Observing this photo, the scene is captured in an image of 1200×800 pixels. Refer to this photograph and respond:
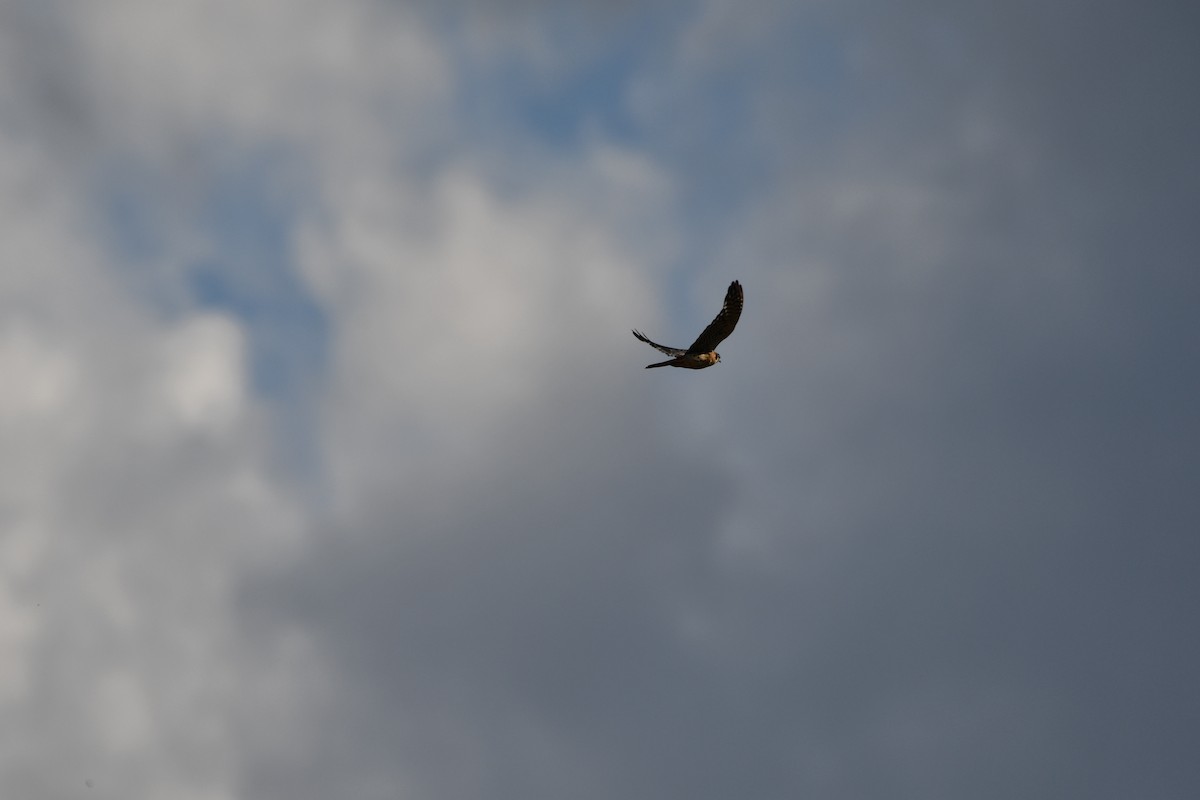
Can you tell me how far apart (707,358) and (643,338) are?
3985 mm

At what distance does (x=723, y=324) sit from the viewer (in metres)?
71.0

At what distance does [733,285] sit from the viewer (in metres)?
68.4

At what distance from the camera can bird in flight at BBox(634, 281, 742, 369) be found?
6944cm

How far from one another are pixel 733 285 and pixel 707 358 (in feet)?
23.2

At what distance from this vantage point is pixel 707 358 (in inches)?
2933

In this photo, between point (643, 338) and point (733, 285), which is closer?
point (733, 285)

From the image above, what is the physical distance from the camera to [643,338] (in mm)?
73125

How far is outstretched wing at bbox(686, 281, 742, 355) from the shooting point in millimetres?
69000

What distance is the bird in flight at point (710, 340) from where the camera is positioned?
69.4 meters

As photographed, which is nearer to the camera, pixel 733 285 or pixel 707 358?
pixel 733 285

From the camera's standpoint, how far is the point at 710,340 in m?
72.9

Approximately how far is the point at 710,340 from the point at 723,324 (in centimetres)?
215
